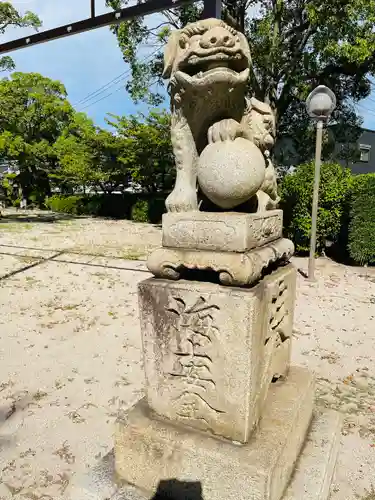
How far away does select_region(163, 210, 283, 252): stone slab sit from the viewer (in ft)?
4.95

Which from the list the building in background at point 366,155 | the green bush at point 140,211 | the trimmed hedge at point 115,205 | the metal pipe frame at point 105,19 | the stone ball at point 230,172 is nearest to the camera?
the stone ball at point 230,172

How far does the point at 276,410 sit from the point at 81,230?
1066 cm

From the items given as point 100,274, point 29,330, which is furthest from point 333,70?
point 29,330

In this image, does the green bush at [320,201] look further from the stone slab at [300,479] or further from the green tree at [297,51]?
the stone slab at [300,479]

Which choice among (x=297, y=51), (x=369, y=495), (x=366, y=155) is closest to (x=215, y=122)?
(x=369, y=495)

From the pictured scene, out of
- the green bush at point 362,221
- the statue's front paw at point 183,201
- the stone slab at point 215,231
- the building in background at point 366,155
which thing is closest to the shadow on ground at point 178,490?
the stone slab at point 215,231

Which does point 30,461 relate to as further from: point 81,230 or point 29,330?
point 81,230

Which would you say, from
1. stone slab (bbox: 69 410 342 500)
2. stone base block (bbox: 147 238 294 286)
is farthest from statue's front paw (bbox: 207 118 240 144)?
stone slab (bbox: 69 410 342 500)

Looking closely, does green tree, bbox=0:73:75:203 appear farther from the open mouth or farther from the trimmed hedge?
the open mouth

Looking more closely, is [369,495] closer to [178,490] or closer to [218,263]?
[178,490]

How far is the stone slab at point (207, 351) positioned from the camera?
150 cm

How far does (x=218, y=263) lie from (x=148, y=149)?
12085mm

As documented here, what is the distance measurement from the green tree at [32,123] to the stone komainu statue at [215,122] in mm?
12316

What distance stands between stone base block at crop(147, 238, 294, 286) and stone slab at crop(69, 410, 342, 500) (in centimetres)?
86
